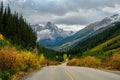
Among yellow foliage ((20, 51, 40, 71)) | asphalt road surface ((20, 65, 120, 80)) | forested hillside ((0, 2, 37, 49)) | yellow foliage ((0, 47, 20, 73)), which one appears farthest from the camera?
forested hillside ((0, 2, 37, 49))

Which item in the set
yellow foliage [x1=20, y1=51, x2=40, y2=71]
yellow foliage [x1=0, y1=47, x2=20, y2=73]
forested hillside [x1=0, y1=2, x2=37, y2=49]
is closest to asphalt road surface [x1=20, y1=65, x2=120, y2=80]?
yellow foliage [x1=0, y1=47, x2=20, y2=73]

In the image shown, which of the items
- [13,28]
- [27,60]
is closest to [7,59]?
[27,60]

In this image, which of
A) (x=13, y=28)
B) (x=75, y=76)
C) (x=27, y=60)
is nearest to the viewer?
(x=75, y=76)

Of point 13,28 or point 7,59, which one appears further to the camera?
point 13,28

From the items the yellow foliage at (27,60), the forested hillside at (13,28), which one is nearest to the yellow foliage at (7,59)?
the yellow foliage at (27,60)

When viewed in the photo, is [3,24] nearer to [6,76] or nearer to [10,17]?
[10,17]

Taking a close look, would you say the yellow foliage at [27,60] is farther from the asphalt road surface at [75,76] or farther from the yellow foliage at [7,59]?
the yellow foliage at [7,59]

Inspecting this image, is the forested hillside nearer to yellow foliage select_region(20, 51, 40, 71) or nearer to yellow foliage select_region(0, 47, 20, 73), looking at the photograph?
yellow foliage select_region(20, 51, 40, 71)

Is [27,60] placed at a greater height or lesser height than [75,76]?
greater

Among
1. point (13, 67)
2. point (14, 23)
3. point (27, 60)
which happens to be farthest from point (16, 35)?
point (13, 67)

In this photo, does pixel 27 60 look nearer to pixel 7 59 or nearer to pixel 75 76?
pixel 75 76

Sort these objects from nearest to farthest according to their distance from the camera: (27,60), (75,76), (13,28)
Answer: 1. (75,76)
2. (27,60)
3. (13,28)

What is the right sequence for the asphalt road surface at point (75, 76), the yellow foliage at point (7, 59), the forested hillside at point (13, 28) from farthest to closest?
1. the forested hillside at point (13, 28)
2. the asphalt road surface at point (75, 76)
3. the yellow foliage at point (7, 59)

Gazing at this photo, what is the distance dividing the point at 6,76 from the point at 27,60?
21.0 m
